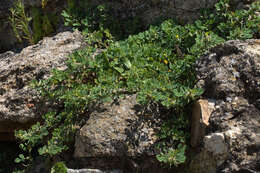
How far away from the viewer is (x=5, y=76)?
192 inches

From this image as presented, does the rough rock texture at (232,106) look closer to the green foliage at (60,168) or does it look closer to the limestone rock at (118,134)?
the limestone rock at (118,134)

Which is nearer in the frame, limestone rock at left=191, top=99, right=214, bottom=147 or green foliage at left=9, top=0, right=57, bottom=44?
limestone rock at left=191, top=99, right=214, bottom=147

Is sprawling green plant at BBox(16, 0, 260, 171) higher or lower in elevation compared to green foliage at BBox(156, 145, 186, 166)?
higher

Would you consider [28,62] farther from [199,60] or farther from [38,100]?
[199,60]

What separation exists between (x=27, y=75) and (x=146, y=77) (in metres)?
1.56

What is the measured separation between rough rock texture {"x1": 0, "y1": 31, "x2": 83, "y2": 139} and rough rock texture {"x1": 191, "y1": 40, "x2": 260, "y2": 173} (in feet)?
6.02

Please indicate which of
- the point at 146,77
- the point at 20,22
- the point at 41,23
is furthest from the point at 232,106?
the point at 20,22

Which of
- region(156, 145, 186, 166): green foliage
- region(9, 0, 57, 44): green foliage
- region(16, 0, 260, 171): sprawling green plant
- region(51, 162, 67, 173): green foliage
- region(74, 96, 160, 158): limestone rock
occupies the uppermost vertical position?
region(9, 0, 57, 44): green foliage

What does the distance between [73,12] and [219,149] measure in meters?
3.09

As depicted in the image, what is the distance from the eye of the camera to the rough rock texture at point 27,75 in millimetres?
4559

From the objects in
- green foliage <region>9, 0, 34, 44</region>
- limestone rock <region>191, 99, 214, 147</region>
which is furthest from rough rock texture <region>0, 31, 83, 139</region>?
limestone rock <region>191, 99, 214, 147</region>

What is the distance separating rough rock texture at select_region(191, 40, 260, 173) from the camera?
3.28m

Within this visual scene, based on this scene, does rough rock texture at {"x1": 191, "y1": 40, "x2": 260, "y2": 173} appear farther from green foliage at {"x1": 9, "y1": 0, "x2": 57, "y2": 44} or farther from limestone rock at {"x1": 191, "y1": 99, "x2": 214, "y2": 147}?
green foliage at {"x1": 9, "y1": 0, "x2": 57, "y2": 44}

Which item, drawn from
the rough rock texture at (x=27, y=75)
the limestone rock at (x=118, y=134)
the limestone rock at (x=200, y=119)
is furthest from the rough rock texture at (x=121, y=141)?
the rough rock texture at (x=27, y=75)
